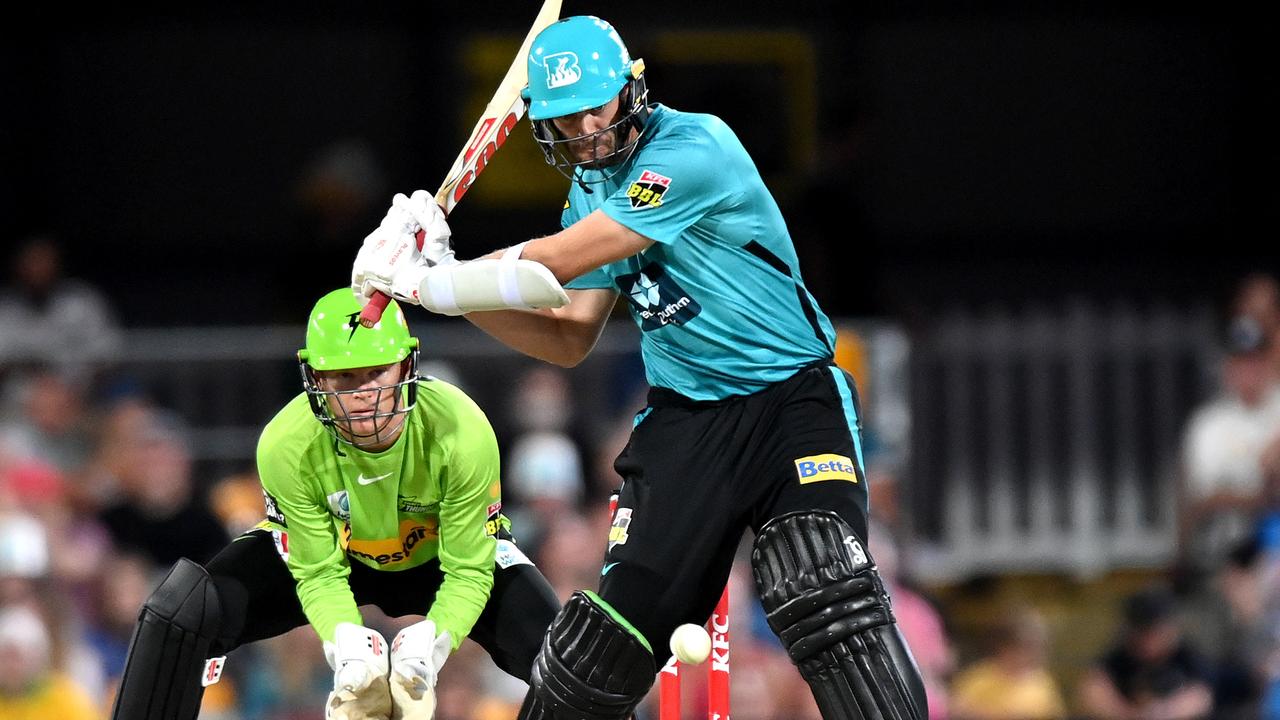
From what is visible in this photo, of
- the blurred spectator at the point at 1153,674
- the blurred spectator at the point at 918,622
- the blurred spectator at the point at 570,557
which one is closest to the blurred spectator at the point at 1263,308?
the blurred spectator at the point at 1153,674

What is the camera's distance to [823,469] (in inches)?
206

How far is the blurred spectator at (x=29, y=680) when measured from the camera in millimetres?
8156

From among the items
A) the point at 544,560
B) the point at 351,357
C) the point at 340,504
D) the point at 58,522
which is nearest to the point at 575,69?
the point at 351,357

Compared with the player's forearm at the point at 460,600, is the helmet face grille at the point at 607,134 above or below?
above

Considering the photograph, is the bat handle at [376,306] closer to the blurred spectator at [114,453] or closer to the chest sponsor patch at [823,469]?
the chest sponsor patch at [823,469]

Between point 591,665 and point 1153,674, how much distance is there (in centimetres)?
489

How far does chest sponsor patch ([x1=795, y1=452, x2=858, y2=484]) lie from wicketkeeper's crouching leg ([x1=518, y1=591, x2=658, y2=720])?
612 millimetres

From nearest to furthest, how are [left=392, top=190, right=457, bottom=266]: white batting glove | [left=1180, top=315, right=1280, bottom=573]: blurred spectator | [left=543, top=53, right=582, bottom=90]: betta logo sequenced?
[left=543, top=53, right=582, bottom=90]: betta logo, [left=392, top=190, right=457, bottom=266]: white batting glove, [left=1180, top=315, right=1280, bottom=573]: blurred spectator

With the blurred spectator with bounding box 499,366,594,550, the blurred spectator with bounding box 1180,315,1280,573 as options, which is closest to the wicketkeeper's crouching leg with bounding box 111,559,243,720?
the blurred spectator with bounding box 499,366,594,550

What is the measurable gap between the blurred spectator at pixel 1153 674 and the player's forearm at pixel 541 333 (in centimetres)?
448

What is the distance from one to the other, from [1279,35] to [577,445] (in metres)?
7.28

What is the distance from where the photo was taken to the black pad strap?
566cm

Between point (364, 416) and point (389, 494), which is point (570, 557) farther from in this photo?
point (364, 416)

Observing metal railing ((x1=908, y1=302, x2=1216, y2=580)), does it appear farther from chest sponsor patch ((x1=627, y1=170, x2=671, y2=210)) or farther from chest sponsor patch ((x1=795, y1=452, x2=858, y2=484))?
chest sponsor patch ((x1=627, y1=170, x2=671, y2=210))
